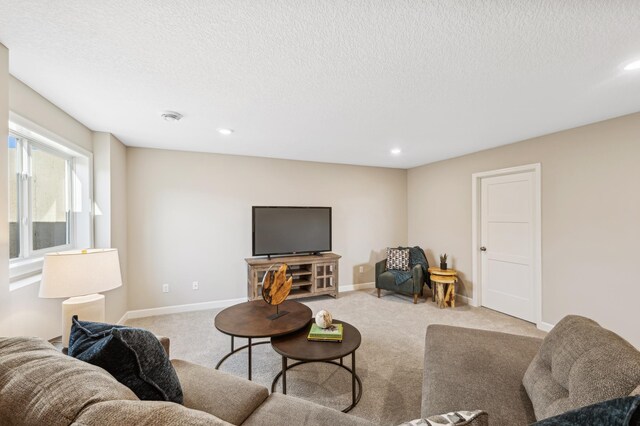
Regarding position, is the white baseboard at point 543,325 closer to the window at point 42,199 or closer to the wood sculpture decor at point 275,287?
the wood sculpture decor at point 275,287

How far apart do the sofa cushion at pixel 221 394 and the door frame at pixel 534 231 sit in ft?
11.4

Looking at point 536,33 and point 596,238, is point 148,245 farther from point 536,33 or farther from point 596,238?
point 596,238

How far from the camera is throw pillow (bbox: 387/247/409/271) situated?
15.0 feet

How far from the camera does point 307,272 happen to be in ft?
13.9

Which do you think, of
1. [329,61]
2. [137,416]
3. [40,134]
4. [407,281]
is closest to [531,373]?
[137,416]

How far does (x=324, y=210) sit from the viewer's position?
14.9 feet

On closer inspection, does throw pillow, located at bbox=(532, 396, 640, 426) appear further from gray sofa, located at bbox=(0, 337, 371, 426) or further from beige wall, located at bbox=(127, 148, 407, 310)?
beige wall, located at bbox=(127, 148, 407, 310)

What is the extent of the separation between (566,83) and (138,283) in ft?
16.0

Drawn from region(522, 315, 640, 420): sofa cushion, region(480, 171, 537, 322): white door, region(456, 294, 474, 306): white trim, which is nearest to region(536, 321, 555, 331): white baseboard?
region(480, 171, 537, 322): white door

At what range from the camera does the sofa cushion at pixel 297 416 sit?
111 cm

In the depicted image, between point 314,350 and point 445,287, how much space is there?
2959mm

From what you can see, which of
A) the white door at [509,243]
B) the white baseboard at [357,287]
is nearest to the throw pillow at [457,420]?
the white door at [509,243]

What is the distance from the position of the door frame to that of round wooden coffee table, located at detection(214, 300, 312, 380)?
9.34 feet

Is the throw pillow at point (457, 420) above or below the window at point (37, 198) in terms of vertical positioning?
below
